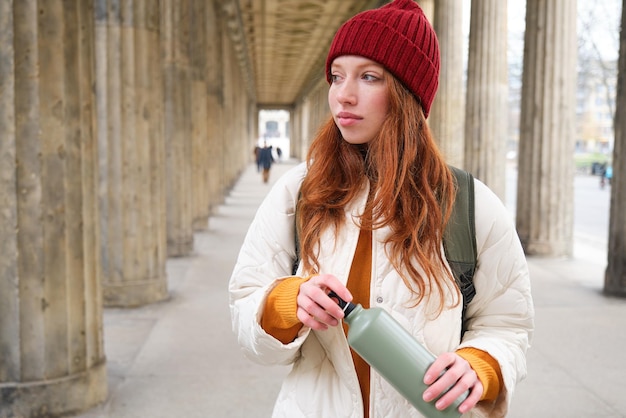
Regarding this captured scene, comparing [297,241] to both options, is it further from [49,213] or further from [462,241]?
[49,213]

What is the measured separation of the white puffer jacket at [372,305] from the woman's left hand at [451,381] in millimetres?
161

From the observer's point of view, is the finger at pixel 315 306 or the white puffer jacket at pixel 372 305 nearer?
the finger at pixel 315 306

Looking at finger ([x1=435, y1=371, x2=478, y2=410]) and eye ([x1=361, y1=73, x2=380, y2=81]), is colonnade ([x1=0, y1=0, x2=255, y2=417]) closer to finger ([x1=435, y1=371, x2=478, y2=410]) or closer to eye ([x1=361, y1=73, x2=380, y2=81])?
eye ([x1=361, y1=73, x2=380, y2=81])

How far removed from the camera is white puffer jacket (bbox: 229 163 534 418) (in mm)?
1821

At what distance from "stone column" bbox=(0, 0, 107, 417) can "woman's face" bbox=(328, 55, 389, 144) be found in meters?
2.96

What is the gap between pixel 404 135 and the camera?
189 cm

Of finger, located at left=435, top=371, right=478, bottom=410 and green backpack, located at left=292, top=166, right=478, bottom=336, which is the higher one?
green backpack, located at left=292, top=166, right=478, bottom=336

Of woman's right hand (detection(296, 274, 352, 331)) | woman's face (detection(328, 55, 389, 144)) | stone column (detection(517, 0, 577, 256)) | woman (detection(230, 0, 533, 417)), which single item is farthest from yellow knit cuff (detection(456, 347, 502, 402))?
stone column (detection(517, 0, 577, 256))

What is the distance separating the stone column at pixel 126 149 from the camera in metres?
7.71

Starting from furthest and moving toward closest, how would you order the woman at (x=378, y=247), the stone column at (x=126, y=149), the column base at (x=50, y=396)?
the stone column at (x=126, y=149) < the column base at (x=50, y=396) < the woman at (x=378, y=247)

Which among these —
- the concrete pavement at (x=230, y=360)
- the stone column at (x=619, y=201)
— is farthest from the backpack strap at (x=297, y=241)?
the stone column at (x=619, y=201)

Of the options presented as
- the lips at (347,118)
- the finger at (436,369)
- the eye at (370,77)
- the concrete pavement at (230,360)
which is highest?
the eye at (370,77)

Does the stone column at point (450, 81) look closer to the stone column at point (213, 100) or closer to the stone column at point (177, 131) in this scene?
the stone column at point (213, 100)

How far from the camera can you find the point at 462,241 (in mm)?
1858
